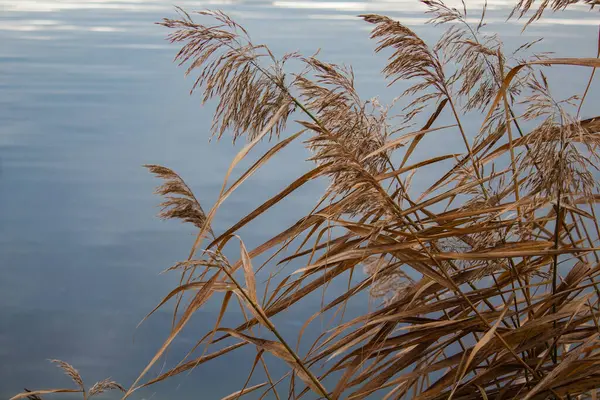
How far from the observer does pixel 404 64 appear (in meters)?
1.21

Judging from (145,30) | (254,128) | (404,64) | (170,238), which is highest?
(145,30)

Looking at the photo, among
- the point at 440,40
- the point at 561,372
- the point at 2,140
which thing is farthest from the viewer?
the point at 2,140

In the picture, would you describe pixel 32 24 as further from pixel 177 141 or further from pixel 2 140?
pixel 177 141

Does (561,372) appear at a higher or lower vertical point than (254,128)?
lower

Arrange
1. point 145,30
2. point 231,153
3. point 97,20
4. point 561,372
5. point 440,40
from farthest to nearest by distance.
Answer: point 97,20
point 145,30
point 231,153
point 440,40
point 561,372

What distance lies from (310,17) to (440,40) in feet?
32.1

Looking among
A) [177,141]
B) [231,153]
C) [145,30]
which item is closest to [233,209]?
[231,153]

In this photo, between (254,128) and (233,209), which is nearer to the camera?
(254,128)

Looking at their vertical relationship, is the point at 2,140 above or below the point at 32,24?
below

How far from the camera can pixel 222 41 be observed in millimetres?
1150

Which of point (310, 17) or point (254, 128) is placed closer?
point (254, 128)

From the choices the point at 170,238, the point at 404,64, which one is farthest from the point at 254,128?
the point at 170,238

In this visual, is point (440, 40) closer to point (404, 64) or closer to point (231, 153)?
point (404, 64)

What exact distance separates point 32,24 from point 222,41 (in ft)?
41.4
